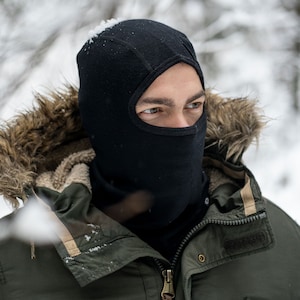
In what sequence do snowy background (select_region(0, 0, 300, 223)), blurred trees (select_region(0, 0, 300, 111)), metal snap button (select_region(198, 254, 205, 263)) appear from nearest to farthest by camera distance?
metal snap button (select_region(198, 254, 205, 263)), snowy background (select_region(0, 0, 300, 223)), blurred trees (select_region(0, 0, 300, 111))

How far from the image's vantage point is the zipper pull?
1.99m

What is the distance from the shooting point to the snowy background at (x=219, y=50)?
5.62 meters

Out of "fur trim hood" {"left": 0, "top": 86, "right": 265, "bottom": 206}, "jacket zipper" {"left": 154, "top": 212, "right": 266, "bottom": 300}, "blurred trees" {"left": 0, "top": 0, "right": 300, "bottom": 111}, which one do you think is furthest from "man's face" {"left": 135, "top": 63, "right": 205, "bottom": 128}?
"blurred trees" {"left": 0, "top": 0, "right": 300, "bottom": 111}

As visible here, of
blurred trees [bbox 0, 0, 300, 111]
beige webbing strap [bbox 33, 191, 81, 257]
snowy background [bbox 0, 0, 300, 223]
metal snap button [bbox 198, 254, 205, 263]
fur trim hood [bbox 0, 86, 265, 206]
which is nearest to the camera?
Answer: beige webbing strap [bbox 33, 191, 81, 257]

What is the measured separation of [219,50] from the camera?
8.49 m

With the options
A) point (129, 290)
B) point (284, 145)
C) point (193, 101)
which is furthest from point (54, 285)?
point (284, 145)

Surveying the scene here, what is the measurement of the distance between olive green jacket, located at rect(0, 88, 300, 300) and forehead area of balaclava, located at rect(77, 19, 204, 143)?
0.15m

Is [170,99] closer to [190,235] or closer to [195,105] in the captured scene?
[195,105]

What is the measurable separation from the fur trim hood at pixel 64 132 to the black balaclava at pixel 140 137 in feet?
0.40

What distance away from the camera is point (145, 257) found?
203cm

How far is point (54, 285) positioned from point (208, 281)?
50 centimetres

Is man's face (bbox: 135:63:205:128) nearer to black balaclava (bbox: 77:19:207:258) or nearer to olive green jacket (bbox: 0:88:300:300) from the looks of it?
black balaclava (bbox: 77:19:207:258)

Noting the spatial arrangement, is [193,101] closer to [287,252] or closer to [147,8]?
[287,252]

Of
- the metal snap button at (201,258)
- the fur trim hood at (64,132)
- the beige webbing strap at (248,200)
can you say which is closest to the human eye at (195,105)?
the fur trim hood at (64,132)
